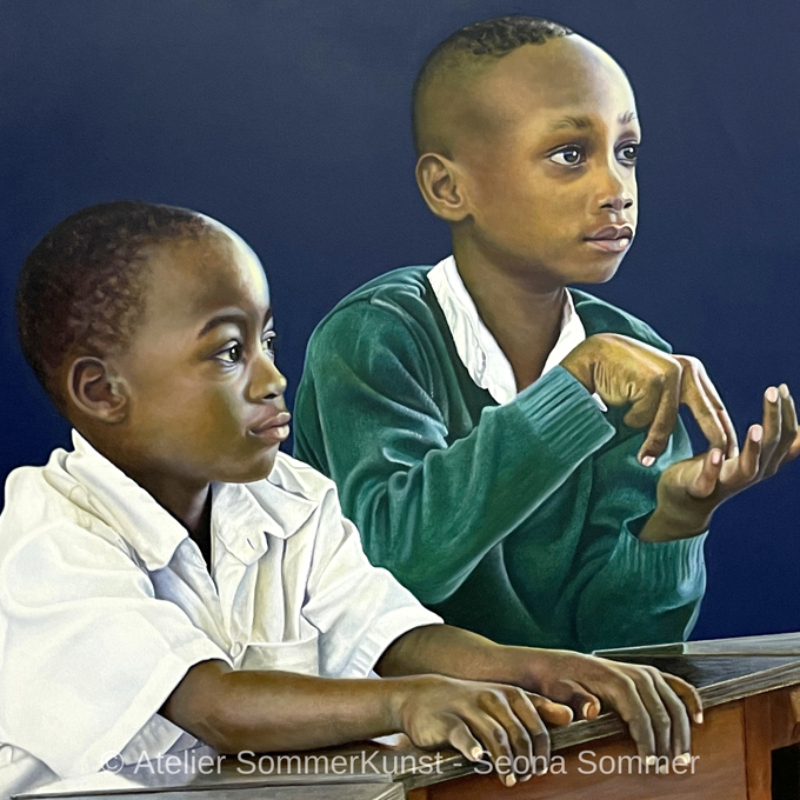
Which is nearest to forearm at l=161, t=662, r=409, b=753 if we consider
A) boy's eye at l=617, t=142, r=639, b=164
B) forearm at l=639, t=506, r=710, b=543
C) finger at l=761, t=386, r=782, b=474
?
forearm at l=639, t=506, r=710, b=543

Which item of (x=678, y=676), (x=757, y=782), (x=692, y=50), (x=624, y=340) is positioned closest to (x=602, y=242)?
(x=624, y=340)

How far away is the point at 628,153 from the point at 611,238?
159mm

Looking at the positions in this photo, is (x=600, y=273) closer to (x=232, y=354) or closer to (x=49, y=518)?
(x=232, y=354)

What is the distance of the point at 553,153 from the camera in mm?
2188

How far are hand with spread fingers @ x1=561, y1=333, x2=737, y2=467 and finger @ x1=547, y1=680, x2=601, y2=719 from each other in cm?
53

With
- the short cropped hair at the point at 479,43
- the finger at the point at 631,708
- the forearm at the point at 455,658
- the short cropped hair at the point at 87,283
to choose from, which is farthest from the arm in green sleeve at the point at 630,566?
the short cropped hair at the point at 87,283

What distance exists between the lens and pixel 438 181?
86.0 inches

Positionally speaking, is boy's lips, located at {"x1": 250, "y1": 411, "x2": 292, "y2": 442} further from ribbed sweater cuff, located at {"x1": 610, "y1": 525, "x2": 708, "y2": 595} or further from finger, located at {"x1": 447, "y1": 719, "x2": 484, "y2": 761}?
ribbed sweater cuff, located at {"x1": 610, "y1": 525, "x2": 708, "y2": 595}

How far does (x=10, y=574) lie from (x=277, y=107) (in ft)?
2.93

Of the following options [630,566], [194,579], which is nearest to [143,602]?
[194,579]

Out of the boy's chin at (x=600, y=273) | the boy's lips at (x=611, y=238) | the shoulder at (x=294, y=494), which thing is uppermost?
the boy's lips at (x=611, y=238)

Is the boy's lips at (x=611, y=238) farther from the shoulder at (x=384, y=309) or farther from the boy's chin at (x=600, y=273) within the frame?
the shoulder at (x=384, y=309)

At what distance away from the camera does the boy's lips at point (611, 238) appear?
2.24 metres

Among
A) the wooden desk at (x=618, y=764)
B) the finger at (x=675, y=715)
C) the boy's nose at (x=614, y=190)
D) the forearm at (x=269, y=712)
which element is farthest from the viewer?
the boy's nose at (x=614, y=190)
